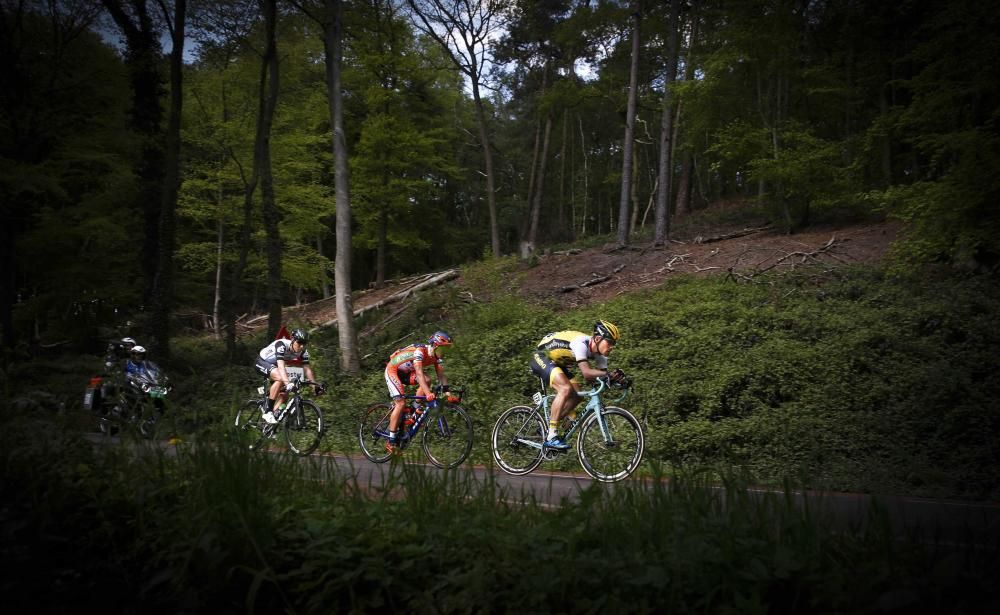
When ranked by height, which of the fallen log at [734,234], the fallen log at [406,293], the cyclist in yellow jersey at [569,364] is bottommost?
the cyclist in yellow jersey at [569,364]

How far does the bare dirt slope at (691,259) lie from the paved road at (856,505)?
10018 millimetres

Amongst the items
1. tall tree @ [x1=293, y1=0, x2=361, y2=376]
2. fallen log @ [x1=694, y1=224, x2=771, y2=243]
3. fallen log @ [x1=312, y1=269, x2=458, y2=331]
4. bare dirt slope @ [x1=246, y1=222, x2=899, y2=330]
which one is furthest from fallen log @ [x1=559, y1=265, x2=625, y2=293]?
tall tree @ [x1=293, y1=0, x2=361, y2=376]

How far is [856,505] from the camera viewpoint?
581 cm

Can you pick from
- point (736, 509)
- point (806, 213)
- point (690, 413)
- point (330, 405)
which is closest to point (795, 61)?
point (806, 213)

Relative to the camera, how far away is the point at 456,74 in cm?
3175

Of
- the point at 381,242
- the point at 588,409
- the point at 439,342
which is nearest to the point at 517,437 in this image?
the point at 588,409

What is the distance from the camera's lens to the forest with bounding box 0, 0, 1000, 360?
12289 millimetres

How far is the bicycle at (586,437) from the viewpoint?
732 centimetres

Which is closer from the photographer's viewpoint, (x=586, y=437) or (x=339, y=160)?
(x=586, y=437)

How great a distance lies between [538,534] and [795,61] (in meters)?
20.9

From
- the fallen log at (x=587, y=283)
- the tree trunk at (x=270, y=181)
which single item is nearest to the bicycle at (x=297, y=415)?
the tree trunk at (x=270, y=181)

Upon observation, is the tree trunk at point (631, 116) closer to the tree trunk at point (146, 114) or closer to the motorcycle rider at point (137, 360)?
the motorcycle rider at point (137, 360)

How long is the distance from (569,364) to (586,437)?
107cm

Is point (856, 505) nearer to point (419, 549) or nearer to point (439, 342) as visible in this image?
point (419, 549)
